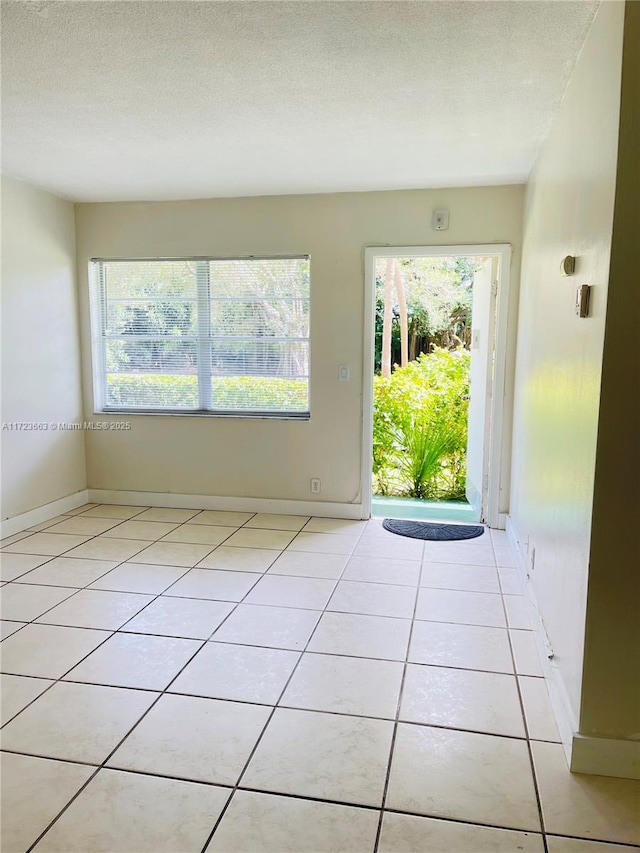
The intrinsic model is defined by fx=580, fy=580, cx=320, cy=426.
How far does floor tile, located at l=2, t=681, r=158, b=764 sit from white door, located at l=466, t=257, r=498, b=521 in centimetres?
290

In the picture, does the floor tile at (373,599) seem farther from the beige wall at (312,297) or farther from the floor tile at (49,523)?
the floor tile at (49,523)

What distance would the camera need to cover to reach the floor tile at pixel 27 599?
2754 millimetres

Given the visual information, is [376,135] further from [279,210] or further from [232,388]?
[232,388]

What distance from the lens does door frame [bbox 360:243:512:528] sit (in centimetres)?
398

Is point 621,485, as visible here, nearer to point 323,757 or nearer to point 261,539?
point 323,757

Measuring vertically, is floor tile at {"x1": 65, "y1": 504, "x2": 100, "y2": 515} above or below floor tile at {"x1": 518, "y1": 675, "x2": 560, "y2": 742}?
below

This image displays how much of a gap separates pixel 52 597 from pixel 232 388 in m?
2.04

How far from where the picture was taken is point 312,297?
4.22 metres

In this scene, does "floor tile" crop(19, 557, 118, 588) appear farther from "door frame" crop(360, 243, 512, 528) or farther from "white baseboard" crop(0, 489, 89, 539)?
"door frame" crop(360, 243, 512, 528)

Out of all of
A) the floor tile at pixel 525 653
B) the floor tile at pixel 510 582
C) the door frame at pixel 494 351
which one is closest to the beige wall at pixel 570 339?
the floor tile at pixel 525 653

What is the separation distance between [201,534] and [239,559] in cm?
59

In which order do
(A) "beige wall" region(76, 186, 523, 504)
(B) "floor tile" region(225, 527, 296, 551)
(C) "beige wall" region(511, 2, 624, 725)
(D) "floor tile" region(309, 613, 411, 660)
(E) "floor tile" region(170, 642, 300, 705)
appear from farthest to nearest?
(A) "beige wall" region(76, 186, 523, 504) → (B) "floor tile" region(225, 527, 296, 551) → (D) "floor tile" region(309, 613, 411, 660) → (E) "floor tile" region(170, 642, 300, 705) → (C) "beige wall" region(511, 2, 624, 725)

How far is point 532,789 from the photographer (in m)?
1.68

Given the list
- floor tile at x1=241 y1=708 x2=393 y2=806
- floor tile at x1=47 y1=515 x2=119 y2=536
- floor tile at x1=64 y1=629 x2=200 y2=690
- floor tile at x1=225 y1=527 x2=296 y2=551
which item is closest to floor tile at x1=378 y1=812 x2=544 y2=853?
floor tile at x1=241 y1=708 x2=393 y2=806
